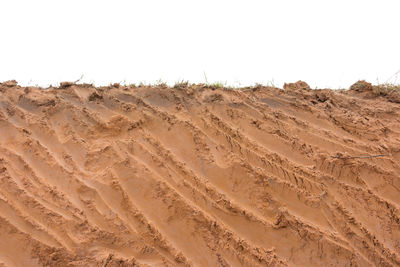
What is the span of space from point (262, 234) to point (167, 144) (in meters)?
1.30

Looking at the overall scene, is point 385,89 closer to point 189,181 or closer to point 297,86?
point 297,86

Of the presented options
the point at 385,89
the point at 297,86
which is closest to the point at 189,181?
the point at 297,86

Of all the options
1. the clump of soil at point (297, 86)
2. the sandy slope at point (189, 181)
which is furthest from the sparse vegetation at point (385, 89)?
the clump of soil at point (297, 86)

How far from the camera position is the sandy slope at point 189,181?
272cm

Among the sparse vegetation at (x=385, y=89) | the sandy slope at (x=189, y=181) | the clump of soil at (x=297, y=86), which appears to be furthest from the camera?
the sparse vegetation at (x=385, y=89)

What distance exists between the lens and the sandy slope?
2723 mm

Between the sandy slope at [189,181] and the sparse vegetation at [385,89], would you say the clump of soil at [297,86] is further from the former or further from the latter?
the sparse vegetation at [385,89]

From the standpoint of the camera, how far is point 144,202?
9.83 feet

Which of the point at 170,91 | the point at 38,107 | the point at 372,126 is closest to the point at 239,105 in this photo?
the point at 170,91

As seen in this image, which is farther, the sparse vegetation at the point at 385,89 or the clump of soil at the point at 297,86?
the sparse vegetation at the point at 385,89

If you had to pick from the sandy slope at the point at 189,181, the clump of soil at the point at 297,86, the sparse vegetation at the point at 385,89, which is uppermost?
the clump of soil at the point at 297,86

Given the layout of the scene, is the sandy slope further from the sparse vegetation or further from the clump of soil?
the sparse vegetation

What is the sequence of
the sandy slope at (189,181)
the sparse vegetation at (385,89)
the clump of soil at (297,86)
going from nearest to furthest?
the sandy slope at (189,181) < the clump of soil at (297,86) < the sparse vegetation at (385,89)

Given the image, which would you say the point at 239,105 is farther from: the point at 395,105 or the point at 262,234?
the point at 395,105
